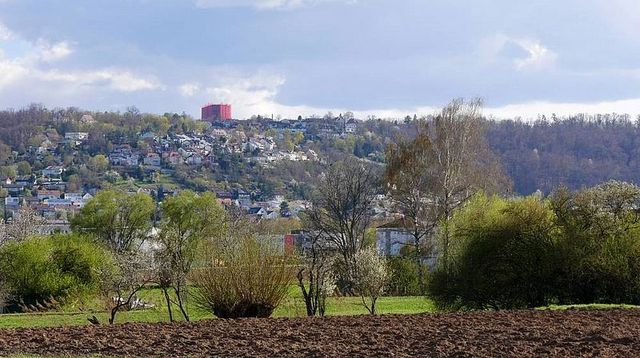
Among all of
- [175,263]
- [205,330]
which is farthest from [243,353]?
[175,263]

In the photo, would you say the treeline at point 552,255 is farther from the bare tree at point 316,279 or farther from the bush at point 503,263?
the bare tree at point 316,279

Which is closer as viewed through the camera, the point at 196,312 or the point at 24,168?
the point at 196,312

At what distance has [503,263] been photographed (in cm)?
3120

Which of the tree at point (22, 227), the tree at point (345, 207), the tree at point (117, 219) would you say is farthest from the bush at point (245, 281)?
the tree at point (22, 227)

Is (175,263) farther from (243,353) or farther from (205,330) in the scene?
(243,353)

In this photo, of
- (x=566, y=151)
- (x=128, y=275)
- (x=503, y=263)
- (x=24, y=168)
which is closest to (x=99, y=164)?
(x=24, y=168)

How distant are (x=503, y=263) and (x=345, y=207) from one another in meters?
23.1

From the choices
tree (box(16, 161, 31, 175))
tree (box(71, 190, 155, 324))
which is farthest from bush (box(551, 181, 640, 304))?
tree (box(16, 161, 31, 175))

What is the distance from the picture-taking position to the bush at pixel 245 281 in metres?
24.8

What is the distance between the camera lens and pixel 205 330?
1781 cm

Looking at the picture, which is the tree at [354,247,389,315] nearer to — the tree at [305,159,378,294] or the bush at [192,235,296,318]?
the bush at [192,235,296,318]

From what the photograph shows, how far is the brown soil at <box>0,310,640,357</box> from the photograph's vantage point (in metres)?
14.1

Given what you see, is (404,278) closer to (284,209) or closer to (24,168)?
(284,209)

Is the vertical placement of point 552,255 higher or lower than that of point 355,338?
Result: higher
